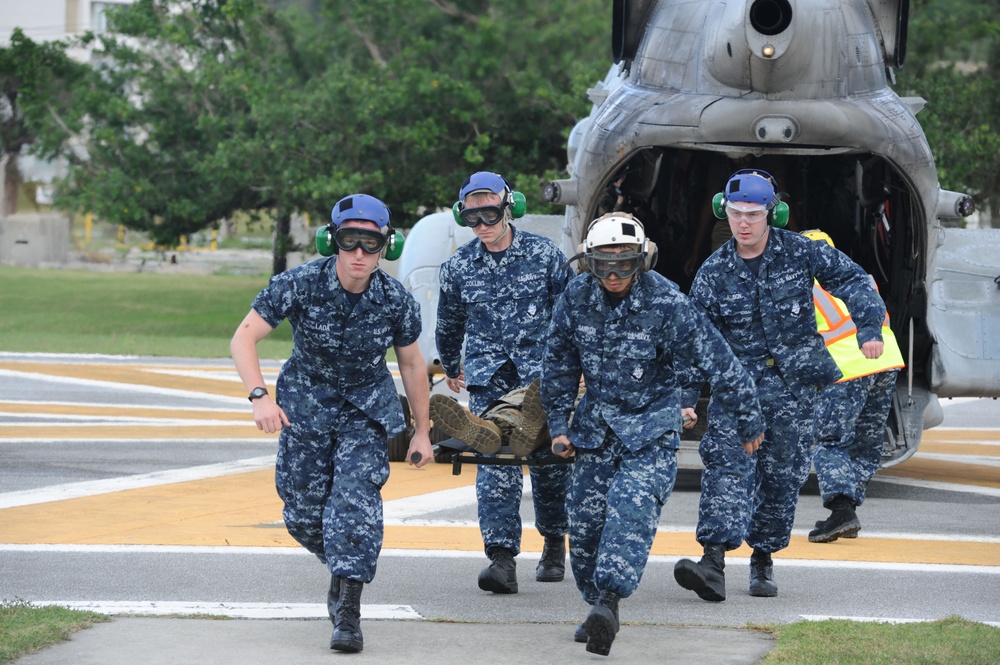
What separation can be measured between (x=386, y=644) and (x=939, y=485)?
7.46 meters

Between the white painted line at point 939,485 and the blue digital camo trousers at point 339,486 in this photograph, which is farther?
the white painted line at point 939,485

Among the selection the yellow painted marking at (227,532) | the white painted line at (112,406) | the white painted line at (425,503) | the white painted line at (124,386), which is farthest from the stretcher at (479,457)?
the white painted line at (124,386)

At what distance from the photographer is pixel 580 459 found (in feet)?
24.8

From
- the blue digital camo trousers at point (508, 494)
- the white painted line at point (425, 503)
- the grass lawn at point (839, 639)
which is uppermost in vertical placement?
the blue digital camo trousers at point (508, 494)

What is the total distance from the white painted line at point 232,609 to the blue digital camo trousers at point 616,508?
894mm

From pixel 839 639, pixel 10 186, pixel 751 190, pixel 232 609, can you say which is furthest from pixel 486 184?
pixel 10 186

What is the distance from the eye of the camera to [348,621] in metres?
7.03

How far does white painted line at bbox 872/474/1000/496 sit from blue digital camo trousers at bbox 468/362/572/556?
17.6 ft

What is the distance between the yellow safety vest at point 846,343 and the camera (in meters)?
10.6

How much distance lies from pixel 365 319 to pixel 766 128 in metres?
5.01

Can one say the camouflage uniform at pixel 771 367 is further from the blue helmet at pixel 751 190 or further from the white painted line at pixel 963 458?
the white painted line at pixel 963 458

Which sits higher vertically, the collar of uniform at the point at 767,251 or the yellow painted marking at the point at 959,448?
the collar of uniform at the point at 767,251

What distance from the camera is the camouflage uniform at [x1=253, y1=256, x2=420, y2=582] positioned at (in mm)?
7379

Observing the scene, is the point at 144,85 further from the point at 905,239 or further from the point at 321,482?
the point at 321,482
